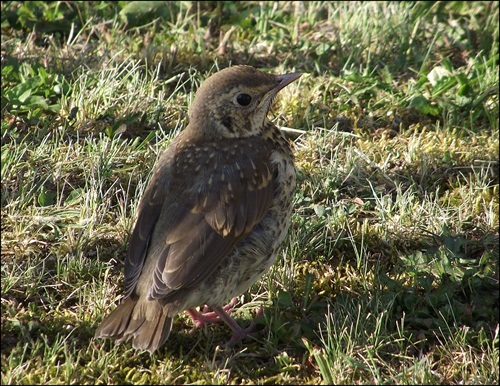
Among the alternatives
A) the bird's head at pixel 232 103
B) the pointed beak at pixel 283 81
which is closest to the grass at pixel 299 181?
the bird's head at pixel 232 103

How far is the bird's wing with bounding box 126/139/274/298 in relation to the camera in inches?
165

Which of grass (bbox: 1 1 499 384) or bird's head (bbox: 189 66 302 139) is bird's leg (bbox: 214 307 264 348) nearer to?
grass (bbox: 1 1 499 384)

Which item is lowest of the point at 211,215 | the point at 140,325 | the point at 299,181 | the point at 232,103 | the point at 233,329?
the point at 233,329

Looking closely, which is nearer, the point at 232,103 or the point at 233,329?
the point at 233,329

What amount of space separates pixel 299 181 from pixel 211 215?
1.41 metres

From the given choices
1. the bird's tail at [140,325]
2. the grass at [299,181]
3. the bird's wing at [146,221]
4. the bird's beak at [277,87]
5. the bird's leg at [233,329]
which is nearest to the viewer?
the bird's tail at [140,325]

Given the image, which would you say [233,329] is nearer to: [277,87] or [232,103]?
[232,103]

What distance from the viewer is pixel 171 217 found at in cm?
438

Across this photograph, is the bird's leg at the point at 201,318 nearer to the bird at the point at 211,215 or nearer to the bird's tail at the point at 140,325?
the bird at the point at 211,215

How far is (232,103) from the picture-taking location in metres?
4.76

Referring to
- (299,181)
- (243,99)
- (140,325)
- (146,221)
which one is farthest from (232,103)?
(140,325)

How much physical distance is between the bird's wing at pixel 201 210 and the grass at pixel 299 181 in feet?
1.67

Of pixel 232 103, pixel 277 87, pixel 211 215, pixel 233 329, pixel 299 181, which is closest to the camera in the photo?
pixel 211 215

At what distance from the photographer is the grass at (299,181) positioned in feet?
14.5
